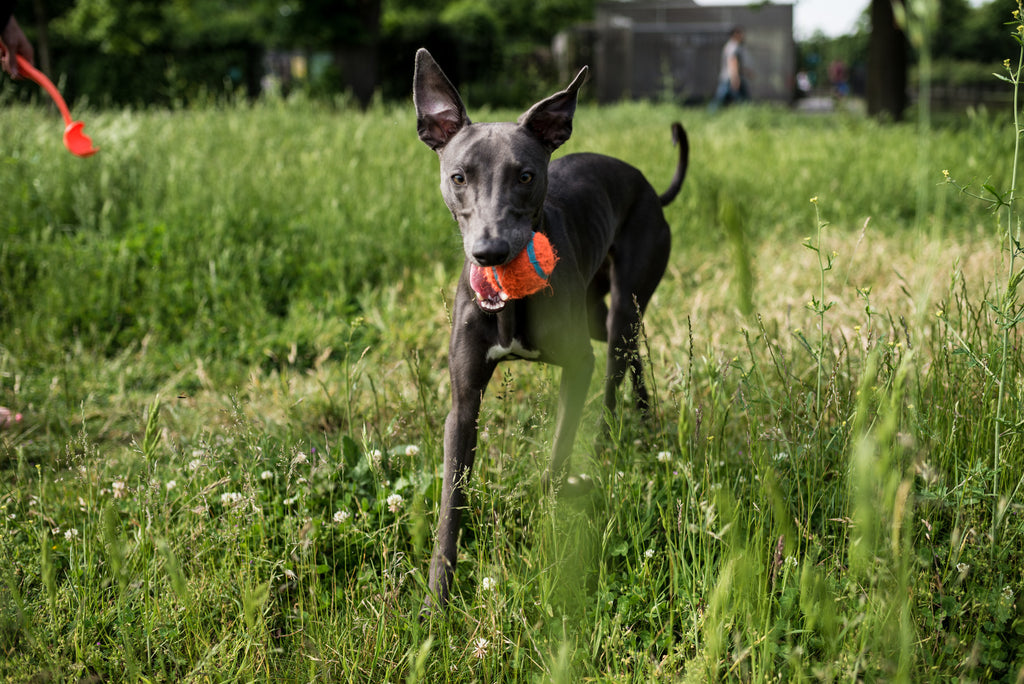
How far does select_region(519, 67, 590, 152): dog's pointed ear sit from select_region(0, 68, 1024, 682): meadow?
1.78 feet

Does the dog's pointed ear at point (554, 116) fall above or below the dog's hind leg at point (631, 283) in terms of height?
above

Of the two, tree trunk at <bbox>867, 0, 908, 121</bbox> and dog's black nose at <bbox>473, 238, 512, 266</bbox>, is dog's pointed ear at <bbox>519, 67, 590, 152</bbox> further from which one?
tree trunk at <bbox>867, 0, 908, 121</bbox>

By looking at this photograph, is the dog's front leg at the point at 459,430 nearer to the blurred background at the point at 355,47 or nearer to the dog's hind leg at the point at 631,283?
the dog's hind leg at the point at 631,283

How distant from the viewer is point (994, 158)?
6.84 meters

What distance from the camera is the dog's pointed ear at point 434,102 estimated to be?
237 centimetres

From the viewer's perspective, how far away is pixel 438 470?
2.66m

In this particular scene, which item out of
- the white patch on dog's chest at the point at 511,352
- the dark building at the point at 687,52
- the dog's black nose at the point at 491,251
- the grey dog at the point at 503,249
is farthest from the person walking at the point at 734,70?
the dog's black nose at the point at 491,251

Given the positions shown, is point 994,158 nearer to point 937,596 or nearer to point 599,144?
point 599,144

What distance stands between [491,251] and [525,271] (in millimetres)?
208

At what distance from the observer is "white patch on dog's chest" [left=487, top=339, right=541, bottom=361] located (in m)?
2.39

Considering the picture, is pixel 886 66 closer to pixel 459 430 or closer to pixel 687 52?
pixel 459 430

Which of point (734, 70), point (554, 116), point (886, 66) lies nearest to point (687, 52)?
point (734, 70)

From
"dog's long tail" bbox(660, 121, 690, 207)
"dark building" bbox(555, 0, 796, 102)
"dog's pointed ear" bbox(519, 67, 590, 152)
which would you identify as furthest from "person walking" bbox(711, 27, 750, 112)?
"dog's pointed ear" bbox(519, 67, 590, 152)

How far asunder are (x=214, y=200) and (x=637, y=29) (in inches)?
1148
